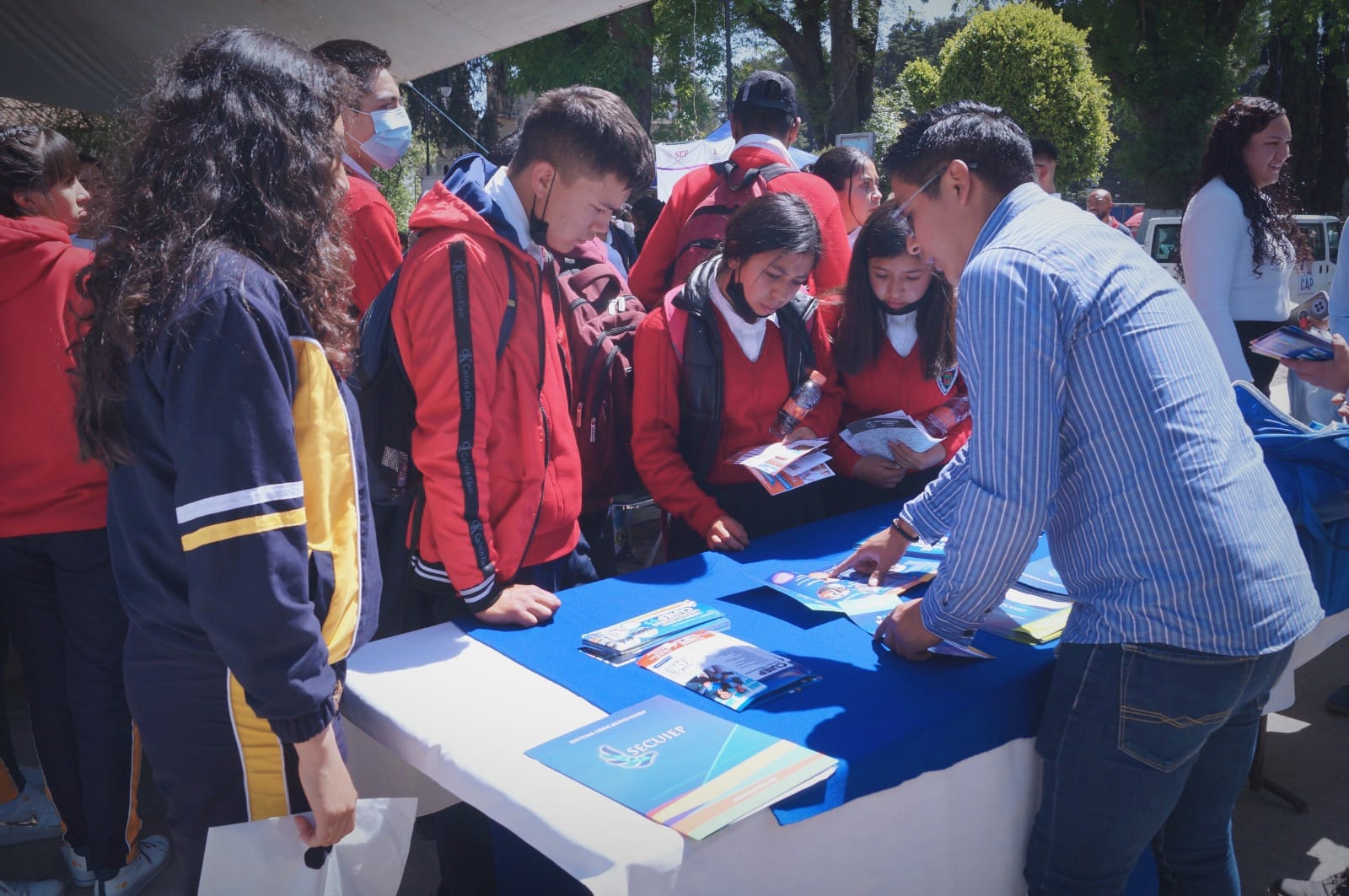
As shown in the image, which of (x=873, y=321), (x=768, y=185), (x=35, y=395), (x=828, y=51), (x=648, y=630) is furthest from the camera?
(x=828, y=51)

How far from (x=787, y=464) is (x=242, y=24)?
417 centimetres

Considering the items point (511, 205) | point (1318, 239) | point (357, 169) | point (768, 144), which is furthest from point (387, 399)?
point (1318, 239)

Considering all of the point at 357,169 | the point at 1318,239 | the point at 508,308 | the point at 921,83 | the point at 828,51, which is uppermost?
the point at 828,51

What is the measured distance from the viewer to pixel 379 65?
2898mm

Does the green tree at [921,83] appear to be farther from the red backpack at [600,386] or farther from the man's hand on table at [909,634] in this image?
the man's hand on table at [909,634]

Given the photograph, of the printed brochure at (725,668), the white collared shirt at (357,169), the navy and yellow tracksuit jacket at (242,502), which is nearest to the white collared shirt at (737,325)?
the printed brochure at (725,668)

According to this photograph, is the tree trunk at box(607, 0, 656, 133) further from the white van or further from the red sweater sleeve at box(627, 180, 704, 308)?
the red sweater sleeve at box(627, 180, 704, 308)

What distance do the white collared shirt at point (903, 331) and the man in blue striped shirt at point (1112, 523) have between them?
1.13 m

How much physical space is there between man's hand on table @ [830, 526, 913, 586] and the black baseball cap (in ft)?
6.95

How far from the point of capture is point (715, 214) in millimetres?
3348

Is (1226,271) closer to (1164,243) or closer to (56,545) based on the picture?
(56,545)

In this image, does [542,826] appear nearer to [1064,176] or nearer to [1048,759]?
[1048,759]

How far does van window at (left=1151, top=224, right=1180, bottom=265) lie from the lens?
9734 mm

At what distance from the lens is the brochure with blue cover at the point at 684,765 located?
121 centimetres
